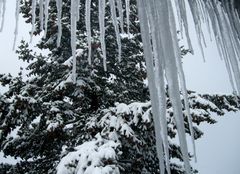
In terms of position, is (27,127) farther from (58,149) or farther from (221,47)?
(221,47)

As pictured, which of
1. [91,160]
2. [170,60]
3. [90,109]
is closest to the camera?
[170,60]

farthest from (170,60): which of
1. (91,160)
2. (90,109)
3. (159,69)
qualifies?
(90,109)

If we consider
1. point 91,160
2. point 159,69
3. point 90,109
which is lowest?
point 159,69

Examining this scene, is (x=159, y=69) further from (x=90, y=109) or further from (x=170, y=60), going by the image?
(x=90, y=109)

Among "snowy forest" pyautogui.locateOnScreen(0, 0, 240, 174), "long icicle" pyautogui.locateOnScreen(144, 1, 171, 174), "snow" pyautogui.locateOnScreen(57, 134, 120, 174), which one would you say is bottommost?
"long icicle" pyautogui.locateOnScreen(144, 1, 171, 174)

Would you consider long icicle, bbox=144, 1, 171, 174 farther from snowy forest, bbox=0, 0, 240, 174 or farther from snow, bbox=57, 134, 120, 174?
snow, bbox=57, 134, 120, 174

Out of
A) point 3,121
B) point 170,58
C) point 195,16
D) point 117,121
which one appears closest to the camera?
point 170,58

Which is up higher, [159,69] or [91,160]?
[91,160]

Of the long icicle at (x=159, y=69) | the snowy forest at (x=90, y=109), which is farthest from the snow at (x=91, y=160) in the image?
the long icicle at (x=159, y=69)

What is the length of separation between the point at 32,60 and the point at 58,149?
106 inches

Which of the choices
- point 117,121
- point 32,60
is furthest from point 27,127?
point 117,121

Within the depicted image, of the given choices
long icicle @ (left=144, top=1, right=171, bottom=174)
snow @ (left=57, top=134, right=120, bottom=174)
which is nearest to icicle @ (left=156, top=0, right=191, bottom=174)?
long icicle @ (left=144, top=1, right=171, bottom=174)

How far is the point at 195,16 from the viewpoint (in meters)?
1.03

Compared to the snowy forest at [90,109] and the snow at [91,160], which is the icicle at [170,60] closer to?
the snowy forest at [90,109]
